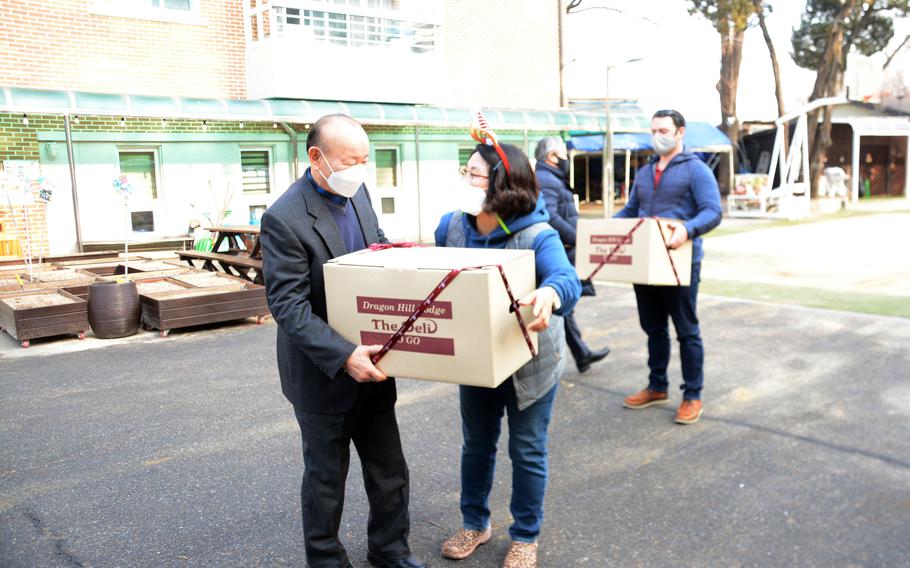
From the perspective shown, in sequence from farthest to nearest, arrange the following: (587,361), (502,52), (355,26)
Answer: (502,52), (355,26), (587,361)

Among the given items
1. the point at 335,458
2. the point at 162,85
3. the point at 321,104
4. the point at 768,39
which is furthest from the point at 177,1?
the point at 768,39

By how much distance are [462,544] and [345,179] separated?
178 cm

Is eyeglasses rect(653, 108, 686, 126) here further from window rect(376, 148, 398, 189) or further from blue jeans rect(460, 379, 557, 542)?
window rect(376, 148, 398, 189)

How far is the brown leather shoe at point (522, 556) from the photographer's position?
3314mm

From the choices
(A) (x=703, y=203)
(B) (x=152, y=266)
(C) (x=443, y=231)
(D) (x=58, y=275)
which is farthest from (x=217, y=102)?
(C) (x=443, y=231)

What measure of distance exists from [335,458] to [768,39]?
90.3 ft

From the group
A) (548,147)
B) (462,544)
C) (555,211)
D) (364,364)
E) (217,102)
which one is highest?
A: (217,102)

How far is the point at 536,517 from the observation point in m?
3.34

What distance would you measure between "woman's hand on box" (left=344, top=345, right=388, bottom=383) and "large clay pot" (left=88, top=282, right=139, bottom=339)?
6578 millimetres

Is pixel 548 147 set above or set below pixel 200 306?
above

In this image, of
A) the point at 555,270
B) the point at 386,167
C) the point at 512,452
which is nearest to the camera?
the point at 555,270

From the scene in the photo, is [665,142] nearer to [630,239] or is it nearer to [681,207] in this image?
[681,207]

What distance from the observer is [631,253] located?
5039 millimetres

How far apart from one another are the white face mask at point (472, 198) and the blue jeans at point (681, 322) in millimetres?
2552
